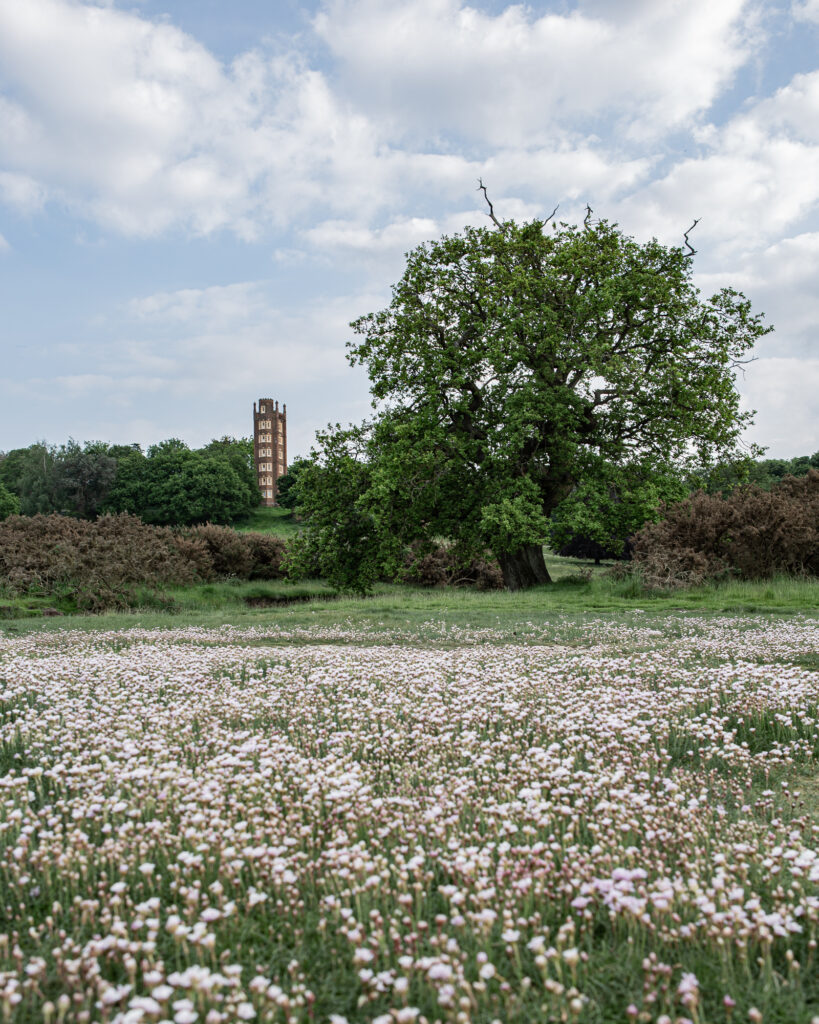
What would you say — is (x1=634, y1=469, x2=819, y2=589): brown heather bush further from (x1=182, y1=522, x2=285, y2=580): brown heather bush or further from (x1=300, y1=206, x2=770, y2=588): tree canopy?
(x1=182, y1=522, x2=285, y2=580): brown heather bush

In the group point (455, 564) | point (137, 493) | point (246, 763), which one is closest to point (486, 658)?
point (246, 763)

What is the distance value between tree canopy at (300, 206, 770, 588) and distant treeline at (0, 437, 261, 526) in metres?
46.7

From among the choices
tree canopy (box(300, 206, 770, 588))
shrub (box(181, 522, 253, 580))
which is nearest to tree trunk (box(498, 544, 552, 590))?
tree canopy (box(300, 206, 770, 588))

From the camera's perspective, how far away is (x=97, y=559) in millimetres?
22922

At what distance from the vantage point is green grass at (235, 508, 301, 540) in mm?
67000

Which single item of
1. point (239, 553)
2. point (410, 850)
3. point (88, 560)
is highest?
point (239, 553)

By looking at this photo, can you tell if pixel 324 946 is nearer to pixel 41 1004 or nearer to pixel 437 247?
pixel 41 1004

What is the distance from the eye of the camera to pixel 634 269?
2403 centimetres

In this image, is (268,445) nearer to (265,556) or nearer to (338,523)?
(265,556)

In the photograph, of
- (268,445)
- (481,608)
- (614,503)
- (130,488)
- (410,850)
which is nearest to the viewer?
(410,850)

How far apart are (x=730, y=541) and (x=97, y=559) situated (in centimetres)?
1971

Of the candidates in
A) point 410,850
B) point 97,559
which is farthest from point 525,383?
point 410,850

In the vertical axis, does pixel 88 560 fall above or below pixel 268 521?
below

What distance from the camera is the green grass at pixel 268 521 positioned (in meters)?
67.0
